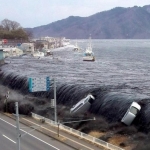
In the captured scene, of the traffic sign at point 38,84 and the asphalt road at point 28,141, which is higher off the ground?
the traffic sign at point 38,84

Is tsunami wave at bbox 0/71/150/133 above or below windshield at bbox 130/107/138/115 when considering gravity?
below

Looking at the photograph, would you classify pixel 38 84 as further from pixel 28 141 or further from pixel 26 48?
pixel 26 48

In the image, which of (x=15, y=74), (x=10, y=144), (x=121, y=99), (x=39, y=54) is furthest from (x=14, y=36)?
(x=10, y=144)

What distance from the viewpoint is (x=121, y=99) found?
4334cm

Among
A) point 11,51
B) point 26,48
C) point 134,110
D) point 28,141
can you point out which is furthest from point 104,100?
point 26,48

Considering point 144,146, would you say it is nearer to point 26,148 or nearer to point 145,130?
point 145,130

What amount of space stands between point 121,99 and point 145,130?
1014 centimetres

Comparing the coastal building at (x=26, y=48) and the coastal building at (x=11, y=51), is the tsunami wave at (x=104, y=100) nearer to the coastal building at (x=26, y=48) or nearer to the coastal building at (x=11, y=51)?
the coastal building at (x=11, y=51)

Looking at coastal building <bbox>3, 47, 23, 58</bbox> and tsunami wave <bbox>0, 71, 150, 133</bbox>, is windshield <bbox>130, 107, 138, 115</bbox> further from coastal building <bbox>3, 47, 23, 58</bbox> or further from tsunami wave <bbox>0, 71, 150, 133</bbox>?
coastal building <bbox>3, 47, 23, 58</bbox>

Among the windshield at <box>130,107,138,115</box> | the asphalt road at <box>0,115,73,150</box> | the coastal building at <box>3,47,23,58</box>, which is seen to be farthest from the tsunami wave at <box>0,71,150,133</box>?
the coastal building at <box>3,47,23,58</box>

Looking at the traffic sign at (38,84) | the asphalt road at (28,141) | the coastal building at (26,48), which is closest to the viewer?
the asphalt road at (28,141)

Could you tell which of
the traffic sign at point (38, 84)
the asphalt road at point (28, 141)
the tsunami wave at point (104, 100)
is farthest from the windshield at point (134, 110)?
the asphalt road at point (28, 141)

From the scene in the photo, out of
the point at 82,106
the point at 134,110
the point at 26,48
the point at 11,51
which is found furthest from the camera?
the point at 26,48

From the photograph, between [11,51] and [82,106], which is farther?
[11,51]
